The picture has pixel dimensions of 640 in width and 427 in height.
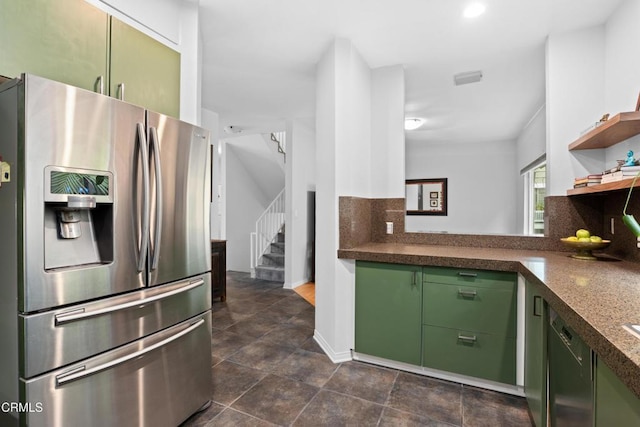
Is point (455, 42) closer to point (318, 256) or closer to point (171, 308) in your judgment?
point (318, 256)

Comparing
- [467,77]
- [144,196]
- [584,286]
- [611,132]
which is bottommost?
[584,286]

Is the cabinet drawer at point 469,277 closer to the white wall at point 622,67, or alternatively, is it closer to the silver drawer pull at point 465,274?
the silver drawer pull at point 465,274

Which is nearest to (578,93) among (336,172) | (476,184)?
(336,172)

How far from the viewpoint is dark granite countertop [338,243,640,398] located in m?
0.74

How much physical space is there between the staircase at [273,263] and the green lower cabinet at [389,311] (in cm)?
305

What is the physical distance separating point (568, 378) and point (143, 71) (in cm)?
244

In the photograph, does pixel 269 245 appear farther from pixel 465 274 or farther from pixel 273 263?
Answer: pixel 465 274

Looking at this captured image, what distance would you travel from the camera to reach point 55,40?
1.34 meters

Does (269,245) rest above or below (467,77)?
below

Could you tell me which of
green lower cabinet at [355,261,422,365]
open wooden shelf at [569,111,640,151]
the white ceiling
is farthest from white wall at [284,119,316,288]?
open wooden shelf at [569,111,640,151]

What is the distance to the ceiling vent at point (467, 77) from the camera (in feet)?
10.2

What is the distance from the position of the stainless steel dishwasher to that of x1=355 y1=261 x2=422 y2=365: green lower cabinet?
0.93 meters

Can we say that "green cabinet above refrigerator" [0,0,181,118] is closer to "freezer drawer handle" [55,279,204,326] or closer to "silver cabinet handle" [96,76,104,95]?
"silver cabinet handle" [96,76,104,95]

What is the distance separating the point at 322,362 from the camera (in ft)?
8.19
